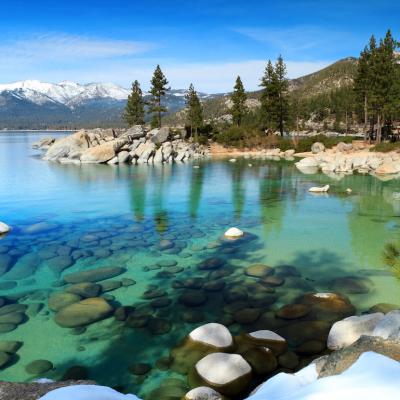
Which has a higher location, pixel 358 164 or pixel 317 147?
pixel 317 147

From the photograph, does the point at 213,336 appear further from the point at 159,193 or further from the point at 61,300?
the point at 159,193

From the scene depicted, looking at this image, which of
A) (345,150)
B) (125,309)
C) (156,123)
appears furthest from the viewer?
(156,123)

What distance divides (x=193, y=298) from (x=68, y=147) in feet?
176

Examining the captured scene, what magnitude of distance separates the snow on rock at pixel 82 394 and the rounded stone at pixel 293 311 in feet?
20.3

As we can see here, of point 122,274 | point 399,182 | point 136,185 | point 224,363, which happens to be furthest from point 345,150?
point 224,363

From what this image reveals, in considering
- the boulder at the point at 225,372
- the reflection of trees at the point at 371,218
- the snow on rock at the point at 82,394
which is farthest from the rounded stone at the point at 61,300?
the reflection of trees at the point at 371,218

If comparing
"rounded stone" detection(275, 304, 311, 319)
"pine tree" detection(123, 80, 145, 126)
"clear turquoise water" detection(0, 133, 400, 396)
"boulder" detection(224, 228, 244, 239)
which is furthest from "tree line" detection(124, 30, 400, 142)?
"rounded stone" detection(275, 304, 311, 319)

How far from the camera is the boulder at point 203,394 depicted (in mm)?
6363

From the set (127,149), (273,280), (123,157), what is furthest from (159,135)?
(273,280)

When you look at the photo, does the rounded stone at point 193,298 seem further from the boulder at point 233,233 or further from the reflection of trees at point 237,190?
the reflection of trees at point 237,190

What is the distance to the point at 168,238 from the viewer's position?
55.5ft

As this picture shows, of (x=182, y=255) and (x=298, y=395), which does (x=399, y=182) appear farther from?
(x=298, y=395)

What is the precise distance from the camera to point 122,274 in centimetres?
1267

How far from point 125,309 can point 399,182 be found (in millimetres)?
30750
